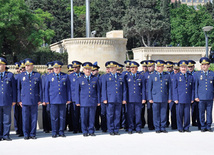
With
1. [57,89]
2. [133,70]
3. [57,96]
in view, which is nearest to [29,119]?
[57,96]

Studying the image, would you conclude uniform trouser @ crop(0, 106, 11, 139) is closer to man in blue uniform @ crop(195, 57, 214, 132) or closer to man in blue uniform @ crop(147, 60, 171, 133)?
man in blue uniform @ crop(147, 60, 171, 133)

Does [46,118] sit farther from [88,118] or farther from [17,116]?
[88,118]

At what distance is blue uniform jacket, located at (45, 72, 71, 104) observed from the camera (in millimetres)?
9852

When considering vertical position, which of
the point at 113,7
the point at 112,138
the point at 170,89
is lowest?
the point at 112,138

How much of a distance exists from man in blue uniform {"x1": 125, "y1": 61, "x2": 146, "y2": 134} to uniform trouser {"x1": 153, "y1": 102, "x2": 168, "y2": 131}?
0.37m

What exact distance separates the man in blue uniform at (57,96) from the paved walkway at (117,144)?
1.08 feet

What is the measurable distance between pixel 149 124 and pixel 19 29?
21126 millimetres

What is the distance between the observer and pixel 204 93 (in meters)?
10.5

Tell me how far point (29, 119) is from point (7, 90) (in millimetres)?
878

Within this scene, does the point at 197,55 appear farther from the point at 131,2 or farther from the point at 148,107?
the point at 148,107

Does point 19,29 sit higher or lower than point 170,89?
higher

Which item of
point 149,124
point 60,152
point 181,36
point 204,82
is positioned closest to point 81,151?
point 60,152

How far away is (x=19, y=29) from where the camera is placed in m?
30.1

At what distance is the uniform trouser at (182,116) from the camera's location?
10438 millimetres
